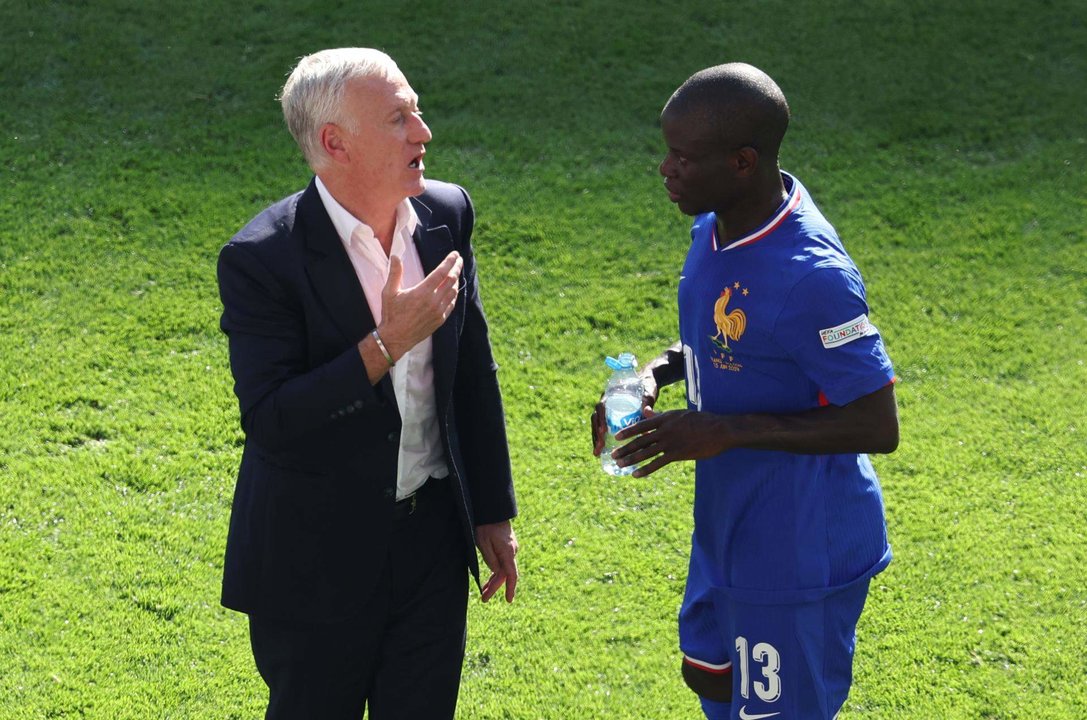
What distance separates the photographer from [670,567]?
5.10 meters

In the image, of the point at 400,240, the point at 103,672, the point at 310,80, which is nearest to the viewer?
the point at 310,80

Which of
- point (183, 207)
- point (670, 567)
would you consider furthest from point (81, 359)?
point (670, 567)

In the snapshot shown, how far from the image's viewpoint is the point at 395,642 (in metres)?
3.43

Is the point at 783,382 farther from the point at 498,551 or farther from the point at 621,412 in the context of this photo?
the point at 498,551

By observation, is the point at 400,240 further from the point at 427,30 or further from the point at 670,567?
Result: the point at 427,30

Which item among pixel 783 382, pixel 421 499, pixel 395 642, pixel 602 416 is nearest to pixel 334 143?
pixel 421 499

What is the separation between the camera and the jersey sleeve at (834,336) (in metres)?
2.93

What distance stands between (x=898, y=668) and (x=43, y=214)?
5406 millimetres

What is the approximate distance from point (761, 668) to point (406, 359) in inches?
49.1

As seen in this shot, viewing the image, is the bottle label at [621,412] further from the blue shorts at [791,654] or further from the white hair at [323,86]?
the white hair at [323,86]

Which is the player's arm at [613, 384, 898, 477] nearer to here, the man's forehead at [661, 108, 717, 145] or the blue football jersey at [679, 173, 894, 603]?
the blue football jersey at [679, 173, 894, 603]

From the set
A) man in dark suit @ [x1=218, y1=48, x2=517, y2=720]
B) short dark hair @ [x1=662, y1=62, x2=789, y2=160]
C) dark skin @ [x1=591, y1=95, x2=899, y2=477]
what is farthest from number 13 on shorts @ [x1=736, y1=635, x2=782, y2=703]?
short dark hair @ [x1=662, y1=62, x2=789, y2=160]

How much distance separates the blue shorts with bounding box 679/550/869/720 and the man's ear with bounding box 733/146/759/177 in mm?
1125

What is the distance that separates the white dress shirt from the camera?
10.3ft
